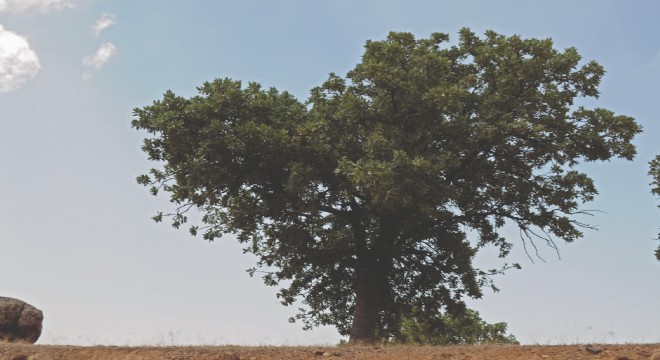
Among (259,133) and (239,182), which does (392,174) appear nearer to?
(259,133)

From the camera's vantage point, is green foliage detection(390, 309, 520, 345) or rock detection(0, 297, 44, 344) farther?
green foliage detection(390, 309, 520, 345)

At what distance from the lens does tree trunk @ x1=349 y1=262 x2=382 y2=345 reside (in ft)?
74.7

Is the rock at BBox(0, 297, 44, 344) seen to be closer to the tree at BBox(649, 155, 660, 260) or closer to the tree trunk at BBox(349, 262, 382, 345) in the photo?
the tree trunk at BBox(349, 262, 382, 345)

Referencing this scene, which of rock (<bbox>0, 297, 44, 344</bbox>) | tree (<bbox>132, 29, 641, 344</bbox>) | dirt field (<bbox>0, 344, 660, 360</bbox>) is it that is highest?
tree (<bbox>132, 29, 641, 344</bbox>)

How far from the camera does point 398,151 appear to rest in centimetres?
1883

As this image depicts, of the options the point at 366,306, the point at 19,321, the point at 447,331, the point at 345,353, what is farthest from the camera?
the point at 447,331

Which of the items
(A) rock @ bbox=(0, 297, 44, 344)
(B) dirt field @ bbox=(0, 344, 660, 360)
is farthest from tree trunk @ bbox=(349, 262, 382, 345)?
(A) rock @ bbox=(0, 297, 44, 344)

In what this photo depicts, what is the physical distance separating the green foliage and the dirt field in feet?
16.2

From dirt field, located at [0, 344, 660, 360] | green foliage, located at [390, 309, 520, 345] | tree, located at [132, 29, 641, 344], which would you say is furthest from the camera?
green foliage, located at [390, 309, 520, 345]

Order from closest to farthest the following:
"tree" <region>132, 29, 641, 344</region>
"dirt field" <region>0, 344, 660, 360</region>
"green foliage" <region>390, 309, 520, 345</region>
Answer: "dirt field" <region>0, 344, 660, 360</region> → "tree" <region>132, 29, 641, 344</region> → "green foliage" <region>390, 309, 520, 345</region>

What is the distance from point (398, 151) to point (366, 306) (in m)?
7.77

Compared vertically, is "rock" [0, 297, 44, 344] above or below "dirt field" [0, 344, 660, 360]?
above

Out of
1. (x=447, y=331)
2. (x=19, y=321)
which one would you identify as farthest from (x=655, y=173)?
(x=19, y=321)

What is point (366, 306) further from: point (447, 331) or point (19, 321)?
point (19, 321)
